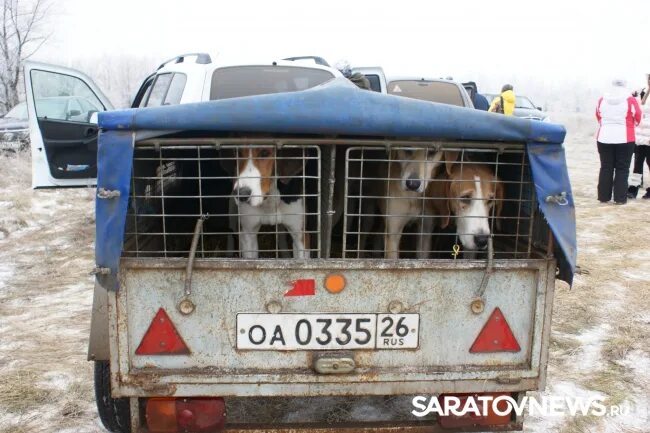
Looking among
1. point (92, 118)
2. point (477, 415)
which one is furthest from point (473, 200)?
point (92, 118)

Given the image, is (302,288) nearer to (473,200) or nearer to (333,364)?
(333,364)

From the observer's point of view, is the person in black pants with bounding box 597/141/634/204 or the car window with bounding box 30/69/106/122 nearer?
the car window with bounding box 30/69/106/122

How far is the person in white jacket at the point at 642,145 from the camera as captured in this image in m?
9.40

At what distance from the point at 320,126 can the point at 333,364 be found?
993 millimetres

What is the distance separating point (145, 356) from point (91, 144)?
181 inches

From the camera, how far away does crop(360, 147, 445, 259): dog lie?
9.39ft

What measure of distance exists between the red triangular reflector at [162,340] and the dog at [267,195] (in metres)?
0.65

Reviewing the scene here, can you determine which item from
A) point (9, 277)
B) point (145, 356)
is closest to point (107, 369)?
point (145, 356)

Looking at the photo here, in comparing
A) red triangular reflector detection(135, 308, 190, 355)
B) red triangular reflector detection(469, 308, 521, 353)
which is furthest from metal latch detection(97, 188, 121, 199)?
red triangular reflector detection(469, 308, 521, 353)

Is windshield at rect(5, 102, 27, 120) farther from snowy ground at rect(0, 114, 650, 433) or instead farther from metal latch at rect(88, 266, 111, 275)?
metal latch at rect(88, 266, 111, 275)

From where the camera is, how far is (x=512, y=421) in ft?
8.20

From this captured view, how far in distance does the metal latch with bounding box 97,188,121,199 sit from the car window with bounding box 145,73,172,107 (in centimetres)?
295

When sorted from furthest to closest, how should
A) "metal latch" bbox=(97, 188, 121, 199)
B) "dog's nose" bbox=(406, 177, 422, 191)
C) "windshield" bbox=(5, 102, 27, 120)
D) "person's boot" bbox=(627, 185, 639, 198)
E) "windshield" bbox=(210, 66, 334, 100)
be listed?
"windshield" bbox=(5, 102, 27, 120), "person's boot" bbox=(627, 185, 639, 198), "windshield" bbox=(210, 66, 334, 100), "dog's nose" bbox=(406, 177, 422, 191), "metal latch" bbox=(97, 188, 121, 199)

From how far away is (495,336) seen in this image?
7.94ft
